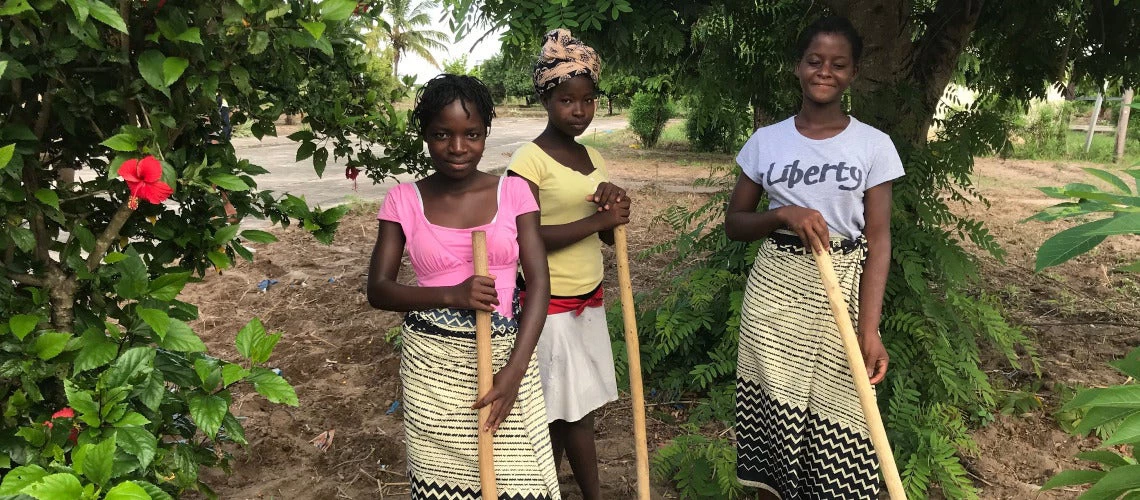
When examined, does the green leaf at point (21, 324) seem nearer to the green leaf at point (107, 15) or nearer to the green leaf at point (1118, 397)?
the green leaf at point (107, 15)

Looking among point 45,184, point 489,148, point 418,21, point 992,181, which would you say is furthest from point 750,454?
point 418,21

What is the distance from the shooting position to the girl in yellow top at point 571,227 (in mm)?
2281

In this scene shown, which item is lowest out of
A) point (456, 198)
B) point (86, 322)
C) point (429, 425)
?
point (429, 425)

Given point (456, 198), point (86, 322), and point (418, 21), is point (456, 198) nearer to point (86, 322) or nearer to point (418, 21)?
point (86, 322)

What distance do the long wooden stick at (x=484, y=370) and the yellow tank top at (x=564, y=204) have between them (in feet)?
1.52

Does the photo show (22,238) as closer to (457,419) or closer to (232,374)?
(232,374)

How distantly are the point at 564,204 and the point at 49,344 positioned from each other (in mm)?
1341

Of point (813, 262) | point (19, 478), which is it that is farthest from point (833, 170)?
point (19, 478)

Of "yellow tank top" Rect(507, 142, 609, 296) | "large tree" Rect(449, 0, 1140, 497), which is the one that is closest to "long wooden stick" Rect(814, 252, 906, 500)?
"yellow tank top" Rect(507, 142, 609, 296)

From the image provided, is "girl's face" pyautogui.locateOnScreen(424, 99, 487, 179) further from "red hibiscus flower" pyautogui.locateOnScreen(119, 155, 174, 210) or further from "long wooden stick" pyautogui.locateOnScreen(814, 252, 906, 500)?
Result: "long wooden stick" pyautogui.locateOnScreen(814, 252, 906, 500)

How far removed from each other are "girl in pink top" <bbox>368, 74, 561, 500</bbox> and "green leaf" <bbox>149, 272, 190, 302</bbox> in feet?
1.62

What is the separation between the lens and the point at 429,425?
196 centimetres

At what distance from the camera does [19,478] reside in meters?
1.27

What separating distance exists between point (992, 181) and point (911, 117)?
8.89m
